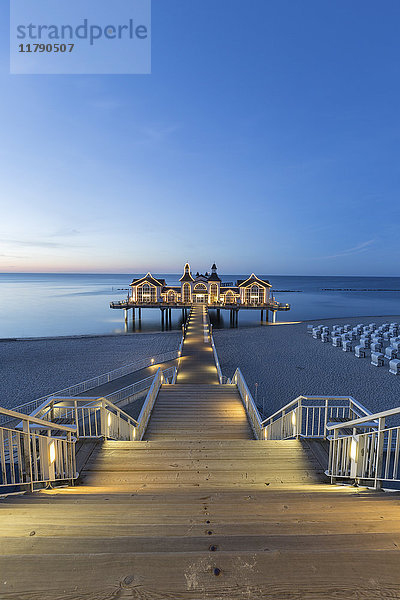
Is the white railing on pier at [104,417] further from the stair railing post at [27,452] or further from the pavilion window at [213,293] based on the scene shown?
the pavilion window at [213,293]

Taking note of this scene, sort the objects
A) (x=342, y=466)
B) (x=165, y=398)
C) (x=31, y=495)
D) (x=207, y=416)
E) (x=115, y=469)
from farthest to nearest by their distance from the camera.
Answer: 1. (x=165, y=398)
2. (x=207, y=416)
3. (x=115, y=469)
4. (x=342, y=466)
5. (x=31, y=495)

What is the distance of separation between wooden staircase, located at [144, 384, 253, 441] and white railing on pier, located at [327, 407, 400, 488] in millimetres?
3413

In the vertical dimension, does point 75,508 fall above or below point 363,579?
below

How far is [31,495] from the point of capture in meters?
3.60

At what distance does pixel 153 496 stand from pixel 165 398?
6.77 m

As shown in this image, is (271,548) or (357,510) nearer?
(271,548)

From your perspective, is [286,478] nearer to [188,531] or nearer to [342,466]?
[342,466]

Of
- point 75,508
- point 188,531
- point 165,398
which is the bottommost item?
point 165,398

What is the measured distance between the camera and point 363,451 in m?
4.21

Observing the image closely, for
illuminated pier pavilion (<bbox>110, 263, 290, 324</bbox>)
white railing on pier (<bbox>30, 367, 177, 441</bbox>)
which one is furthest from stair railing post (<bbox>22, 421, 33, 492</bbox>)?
illuminated pier pavilion (<bbox>110, 263, 290, 324</bbox>)

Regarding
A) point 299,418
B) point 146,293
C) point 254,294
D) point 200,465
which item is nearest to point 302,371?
point 299,418

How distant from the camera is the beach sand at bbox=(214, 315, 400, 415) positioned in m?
15.6

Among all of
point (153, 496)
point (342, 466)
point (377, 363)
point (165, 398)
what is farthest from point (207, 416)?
point (377, 363)

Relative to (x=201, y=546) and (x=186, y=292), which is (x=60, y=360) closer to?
(x=201, y=546)
